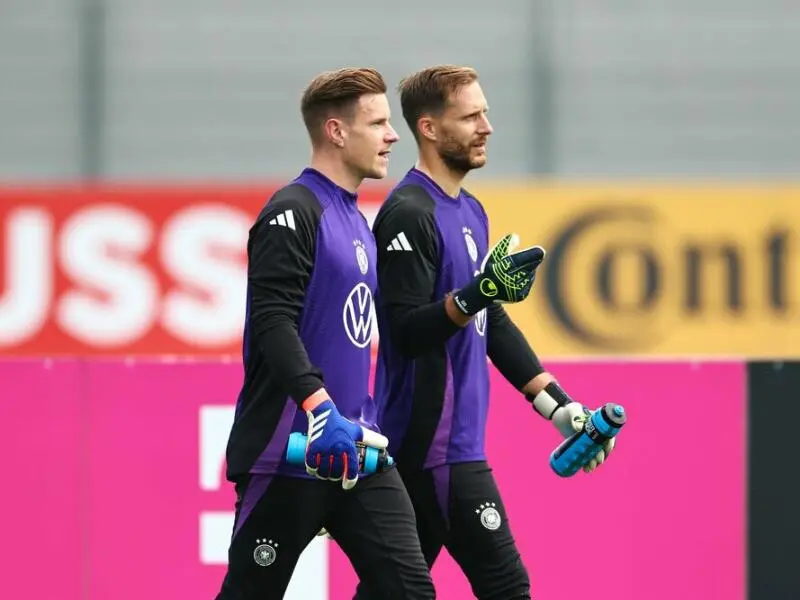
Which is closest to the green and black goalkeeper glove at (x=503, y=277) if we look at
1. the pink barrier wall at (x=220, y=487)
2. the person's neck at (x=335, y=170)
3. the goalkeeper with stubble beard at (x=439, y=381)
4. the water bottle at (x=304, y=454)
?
the goalkeeper with stubble beard at (x=439, y=381)

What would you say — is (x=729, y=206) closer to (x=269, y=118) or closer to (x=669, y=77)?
(x=669, y=77)

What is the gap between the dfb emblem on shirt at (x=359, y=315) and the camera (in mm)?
5055

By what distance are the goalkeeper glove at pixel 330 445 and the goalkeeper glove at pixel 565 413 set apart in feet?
3.97

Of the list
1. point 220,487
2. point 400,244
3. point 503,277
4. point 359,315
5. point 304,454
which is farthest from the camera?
point 220,487

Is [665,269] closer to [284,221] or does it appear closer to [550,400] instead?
[550,400]

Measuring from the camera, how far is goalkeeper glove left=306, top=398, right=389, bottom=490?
15.4 feet

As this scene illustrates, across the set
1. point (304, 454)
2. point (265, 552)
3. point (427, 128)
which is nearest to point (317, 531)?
point (265, 552)

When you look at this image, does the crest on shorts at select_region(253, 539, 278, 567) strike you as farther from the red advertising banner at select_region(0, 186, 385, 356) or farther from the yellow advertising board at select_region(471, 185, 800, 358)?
the yellow advertising board at select_region(471, 185, 800, 358)

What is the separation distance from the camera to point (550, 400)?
590 cm

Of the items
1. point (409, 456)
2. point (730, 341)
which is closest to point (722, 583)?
point (409, 456)

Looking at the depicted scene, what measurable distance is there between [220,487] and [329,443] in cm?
226

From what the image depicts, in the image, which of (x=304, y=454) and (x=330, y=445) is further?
(x=304, y=454)

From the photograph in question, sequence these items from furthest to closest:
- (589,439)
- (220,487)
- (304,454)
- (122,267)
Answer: (122,267) < (220,487) < (589,439) < (304,454)

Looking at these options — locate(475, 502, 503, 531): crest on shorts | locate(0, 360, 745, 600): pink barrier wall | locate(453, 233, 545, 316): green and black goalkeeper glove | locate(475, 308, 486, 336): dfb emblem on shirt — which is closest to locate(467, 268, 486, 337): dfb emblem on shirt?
locate(475, 308, 486, 336): dfb emblem on shirt
